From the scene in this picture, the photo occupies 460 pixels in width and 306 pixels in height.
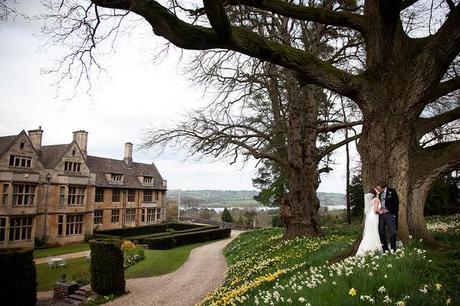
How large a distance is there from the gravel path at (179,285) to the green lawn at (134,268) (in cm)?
115

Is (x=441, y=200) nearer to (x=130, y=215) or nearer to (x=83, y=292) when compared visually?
(x=83, y=292)

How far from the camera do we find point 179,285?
63.9 feet

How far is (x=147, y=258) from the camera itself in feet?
93.0

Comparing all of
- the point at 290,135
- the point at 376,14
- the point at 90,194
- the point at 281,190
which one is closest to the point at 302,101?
the point at 290,135

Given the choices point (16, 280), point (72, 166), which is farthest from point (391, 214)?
point (72, 166)

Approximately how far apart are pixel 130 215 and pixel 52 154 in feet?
49.1

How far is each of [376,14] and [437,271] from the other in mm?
5605

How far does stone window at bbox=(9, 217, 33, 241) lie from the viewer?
3412 centimetres

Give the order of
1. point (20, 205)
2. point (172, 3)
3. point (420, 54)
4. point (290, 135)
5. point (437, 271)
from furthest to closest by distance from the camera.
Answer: point (20, 205) → point (290, 135) → point (172, 3) → point (420, 54) → point (437, 271)

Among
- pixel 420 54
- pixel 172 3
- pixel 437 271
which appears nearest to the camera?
pixel 437 271

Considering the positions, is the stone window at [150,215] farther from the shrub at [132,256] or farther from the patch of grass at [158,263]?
the shrub at [132,256]

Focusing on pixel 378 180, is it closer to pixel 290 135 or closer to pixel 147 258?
pixel 290 135

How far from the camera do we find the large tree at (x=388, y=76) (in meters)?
7.24

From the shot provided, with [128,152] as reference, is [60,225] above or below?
below
